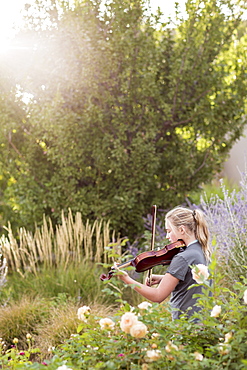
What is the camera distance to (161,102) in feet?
20.5

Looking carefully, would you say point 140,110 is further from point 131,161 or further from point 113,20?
point 113,20

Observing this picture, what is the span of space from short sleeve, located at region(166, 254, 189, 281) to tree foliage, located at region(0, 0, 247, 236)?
319cm

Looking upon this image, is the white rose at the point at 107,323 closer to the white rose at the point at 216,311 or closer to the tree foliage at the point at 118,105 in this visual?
the white rose at the point at 216,311

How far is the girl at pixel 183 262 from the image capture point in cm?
288

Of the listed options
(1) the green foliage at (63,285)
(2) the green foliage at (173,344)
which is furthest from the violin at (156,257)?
(1) the green foliage at (63,285)

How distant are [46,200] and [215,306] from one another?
4.88m

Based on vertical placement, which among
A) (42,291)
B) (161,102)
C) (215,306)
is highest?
(161,102)

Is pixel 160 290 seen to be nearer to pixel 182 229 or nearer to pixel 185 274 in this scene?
pixel 185 274

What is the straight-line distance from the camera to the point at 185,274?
296 cm

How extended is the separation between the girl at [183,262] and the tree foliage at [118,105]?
2976 millimetres

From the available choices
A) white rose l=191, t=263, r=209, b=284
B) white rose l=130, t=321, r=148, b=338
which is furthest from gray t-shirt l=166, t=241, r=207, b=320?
white rose l=130, t=321, r=148, b=338

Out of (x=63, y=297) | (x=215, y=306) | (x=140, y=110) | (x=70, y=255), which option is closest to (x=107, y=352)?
(x=215, y=306)

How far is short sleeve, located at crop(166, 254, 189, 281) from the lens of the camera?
291 cm

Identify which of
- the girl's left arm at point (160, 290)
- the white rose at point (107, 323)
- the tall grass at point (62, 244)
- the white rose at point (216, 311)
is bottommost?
the tall grass at point (62, 244)
